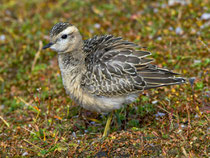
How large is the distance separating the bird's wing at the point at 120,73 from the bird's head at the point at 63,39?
0.45m

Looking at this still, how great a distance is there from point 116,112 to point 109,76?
101 centimetres

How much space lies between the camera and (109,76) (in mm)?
6848

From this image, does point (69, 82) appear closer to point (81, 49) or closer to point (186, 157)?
point (81, 49)

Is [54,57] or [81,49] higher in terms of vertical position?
[81,49]

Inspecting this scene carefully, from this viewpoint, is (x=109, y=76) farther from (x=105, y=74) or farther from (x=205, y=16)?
(x=205, y=16)

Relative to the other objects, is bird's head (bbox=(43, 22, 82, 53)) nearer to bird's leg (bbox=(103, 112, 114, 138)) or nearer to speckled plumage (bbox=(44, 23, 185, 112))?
speckled plumage (bbox=(44, 23, 185, 112))

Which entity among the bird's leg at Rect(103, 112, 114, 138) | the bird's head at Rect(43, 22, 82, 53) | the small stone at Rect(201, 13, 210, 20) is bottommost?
the bird's leg at Rect(103, 112, 114, 138)

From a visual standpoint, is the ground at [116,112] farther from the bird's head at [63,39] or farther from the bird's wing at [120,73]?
the bird's head at [63,39]

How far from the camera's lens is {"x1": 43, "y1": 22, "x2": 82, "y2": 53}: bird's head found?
714cm

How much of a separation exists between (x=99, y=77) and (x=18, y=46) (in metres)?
4.56

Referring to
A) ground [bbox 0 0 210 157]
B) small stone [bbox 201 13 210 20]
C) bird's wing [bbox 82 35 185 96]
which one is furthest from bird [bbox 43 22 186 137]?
small stone [bbox 201 13 210 20]

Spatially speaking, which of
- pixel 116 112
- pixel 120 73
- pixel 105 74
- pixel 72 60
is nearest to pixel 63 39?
pixel 72 60

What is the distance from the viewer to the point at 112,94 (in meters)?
6.87

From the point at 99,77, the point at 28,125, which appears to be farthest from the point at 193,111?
the point at 28,125
